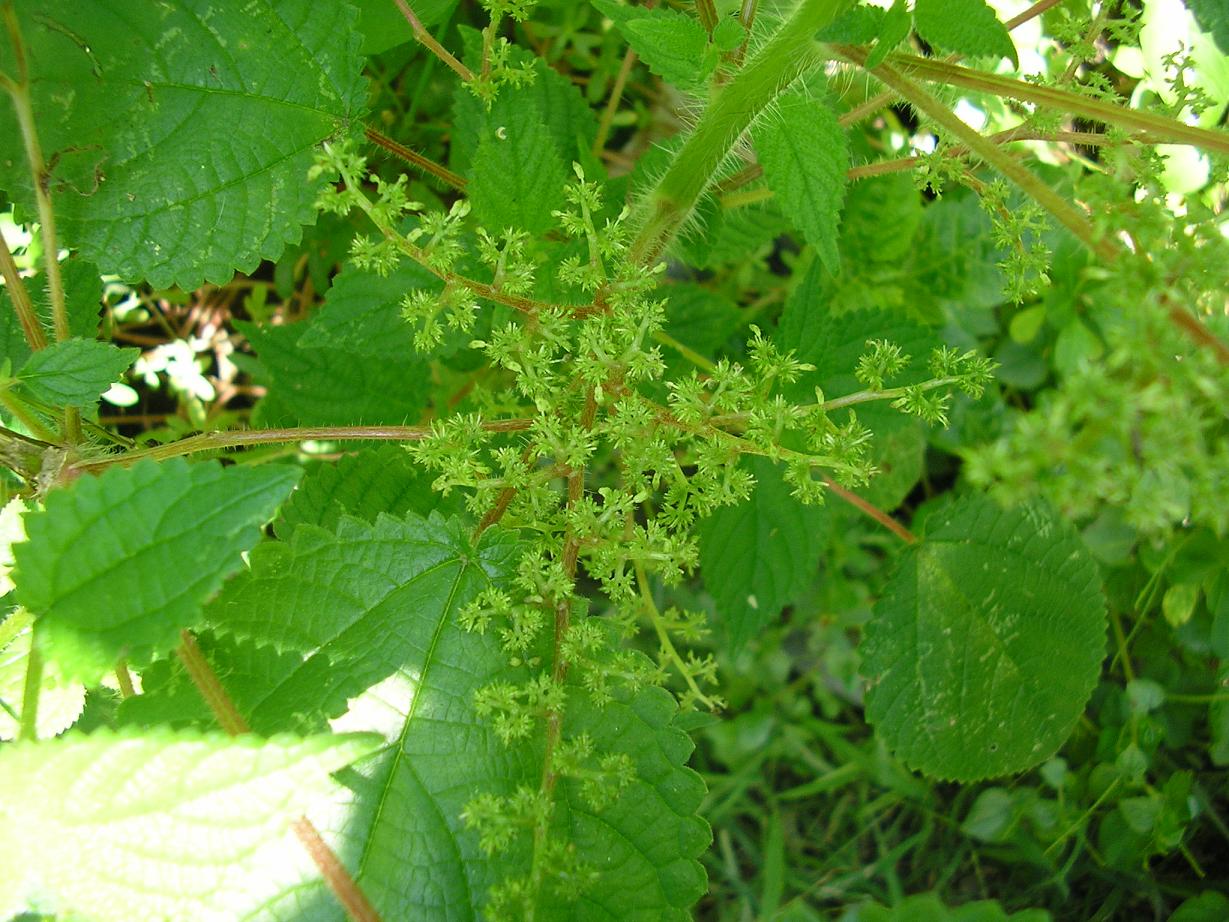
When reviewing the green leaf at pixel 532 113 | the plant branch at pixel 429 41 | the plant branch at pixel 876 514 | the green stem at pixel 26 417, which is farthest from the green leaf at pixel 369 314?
the plant branch at pixel 876 514

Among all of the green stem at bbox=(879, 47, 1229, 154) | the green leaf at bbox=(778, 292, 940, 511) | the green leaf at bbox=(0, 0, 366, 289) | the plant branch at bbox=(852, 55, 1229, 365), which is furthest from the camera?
the green leaf at bbox=(778, 292, 940, 511)

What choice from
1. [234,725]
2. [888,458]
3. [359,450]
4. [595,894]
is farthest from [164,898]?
[888,458]

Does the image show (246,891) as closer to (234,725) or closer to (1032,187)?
(234,725)

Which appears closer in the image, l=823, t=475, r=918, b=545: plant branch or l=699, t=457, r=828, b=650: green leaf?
l=823, t=475, r=918, b=545: plant branch

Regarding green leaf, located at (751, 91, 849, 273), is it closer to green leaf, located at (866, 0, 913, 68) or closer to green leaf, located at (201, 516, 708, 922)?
green leaf, located at (866, 0, 913, 68)

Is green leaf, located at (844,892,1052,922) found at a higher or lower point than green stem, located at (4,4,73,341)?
lower

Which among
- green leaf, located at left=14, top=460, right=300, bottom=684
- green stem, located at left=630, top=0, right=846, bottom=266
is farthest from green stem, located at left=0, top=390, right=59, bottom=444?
green stem, located at left=630, top=0, right=846, bottom=266

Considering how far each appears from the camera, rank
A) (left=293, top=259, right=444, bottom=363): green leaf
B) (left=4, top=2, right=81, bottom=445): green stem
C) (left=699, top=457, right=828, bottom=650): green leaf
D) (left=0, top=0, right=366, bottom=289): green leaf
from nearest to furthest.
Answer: (left=4, top=2, right=81, bottom=445): green stem, (left=0, top=0, right=366, bottom=289): green leaf, (left=293, top=259, right=444, bottom=363): green leaf, (left=699, top=457, right=828, bottom=650): green leaf

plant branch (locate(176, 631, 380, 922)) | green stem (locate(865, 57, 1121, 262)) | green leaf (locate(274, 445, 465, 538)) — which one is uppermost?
green stem (locate(865, 57, 1121, 262))
